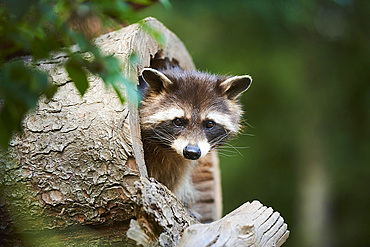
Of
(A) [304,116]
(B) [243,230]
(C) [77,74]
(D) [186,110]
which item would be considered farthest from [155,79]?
(A) [304,116]

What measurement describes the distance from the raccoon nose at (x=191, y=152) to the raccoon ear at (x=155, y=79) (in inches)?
16.1

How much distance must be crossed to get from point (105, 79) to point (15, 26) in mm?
311

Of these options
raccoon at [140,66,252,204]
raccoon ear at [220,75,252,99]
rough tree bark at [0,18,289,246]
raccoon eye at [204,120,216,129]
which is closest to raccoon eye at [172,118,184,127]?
raccoon at [140,66,252,204]

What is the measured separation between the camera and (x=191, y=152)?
2479 millimetres

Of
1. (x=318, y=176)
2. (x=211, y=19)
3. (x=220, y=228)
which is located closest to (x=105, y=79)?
(x=220, y=228)

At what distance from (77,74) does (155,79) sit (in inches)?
58.3

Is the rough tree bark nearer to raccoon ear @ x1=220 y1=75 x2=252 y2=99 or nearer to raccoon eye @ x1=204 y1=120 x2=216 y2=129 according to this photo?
raccoon eye @ x1=204 y1=120 x2=216 y2=129

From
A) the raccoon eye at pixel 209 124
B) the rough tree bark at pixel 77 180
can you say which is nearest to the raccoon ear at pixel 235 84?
the raccoon eye at pixel 209 124

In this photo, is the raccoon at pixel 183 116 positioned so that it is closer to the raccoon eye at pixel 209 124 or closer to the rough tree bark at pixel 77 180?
the raccoon eye at pixel 209 124

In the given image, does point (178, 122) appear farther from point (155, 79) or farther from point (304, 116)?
point (304, 116)

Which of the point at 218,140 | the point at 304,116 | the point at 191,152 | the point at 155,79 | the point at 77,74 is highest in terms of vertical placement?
the point at 304,116

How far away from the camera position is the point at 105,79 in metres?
1.15

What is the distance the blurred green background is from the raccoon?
2403 millimetres

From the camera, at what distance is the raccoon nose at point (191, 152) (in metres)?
2.48
